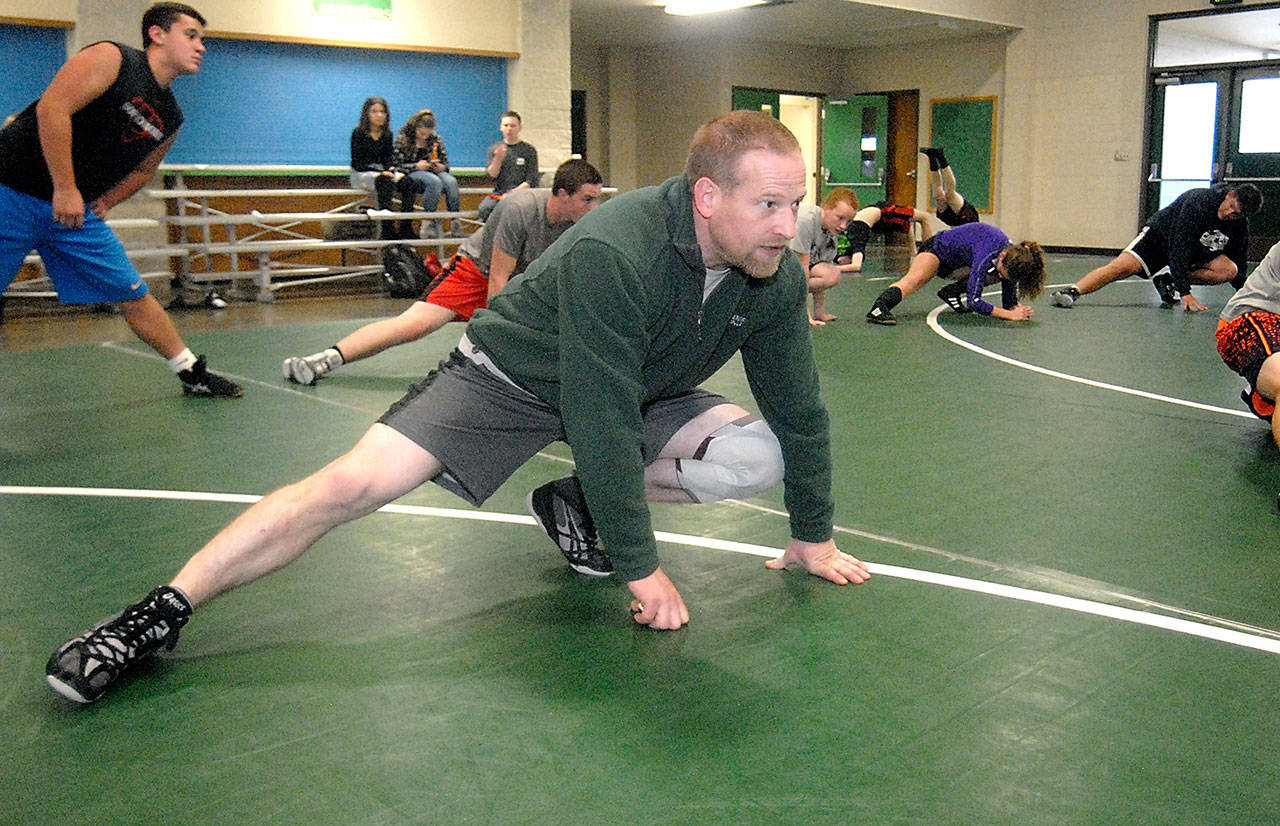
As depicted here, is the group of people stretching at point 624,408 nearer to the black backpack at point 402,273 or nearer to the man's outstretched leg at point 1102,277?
the man's outstretched leg at point 1102,277

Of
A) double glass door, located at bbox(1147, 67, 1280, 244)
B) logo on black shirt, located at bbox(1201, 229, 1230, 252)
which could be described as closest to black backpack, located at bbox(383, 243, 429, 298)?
logo on black shirt, located at bbox(1201, 229, 1230, 252)

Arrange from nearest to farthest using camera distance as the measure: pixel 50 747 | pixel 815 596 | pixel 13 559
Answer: pixel 50 747 → pixel 815 596 → pixel 13 559

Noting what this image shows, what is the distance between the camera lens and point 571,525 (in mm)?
2844

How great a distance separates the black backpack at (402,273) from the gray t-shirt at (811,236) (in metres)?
4.16

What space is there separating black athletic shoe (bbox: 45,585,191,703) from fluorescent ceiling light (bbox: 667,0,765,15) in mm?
12853

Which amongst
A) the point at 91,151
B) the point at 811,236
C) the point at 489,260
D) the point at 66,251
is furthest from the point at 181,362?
the point at 811,236

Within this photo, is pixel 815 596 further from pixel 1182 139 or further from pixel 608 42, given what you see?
pixel 608 42

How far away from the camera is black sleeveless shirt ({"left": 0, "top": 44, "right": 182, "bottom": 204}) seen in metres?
4.07

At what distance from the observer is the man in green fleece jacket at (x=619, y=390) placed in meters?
2.16

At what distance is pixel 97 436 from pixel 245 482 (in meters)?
1.05

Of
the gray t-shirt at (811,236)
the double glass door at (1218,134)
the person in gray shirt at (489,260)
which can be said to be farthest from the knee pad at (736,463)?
the double glass door at (1218,134)

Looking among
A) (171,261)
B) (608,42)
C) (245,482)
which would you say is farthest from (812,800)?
(608,42)

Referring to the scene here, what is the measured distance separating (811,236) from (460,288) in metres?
2.81

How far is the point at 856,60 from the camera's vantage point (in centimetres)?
1930
